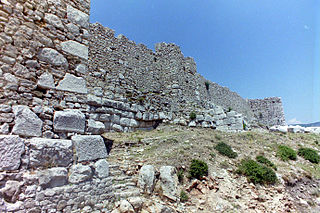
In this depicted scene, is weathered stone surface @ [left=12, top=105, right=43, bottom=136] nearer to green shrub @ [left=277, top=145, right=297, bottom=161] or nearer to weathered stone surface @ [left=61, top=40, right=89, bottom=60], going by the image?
weathered stone surface @ [left=61, top=40, right=89, bottom=60]

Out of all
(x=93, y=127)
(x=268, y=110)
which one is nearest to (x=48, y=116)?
(x=93, y=127)

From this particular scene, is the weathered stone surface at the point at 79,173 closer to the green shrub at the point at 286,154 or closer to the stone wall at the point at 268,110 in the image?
the green shrub at the point at 286,154

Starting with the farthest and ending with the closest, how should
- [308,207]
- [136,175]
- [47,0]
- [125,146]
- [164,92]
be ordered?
[164,92]
[125,146]
[308,207]
[136,175]
[47,0]

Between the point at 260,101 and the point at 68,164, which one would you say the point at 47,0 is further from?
the point at 260,101

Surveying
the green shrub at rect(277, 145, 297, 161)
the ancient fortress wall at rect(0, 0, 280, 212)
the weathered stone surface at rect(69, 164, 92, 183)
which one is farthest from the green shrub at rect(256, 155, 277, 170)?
the weathered stone surface at rect(69, 164, 92, 183)

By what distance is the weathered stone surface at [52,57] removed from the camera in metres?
3.64

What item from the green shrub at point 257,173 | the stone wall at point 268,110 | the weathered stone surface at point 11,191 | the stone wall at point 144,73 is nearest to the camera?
the weathered stone surface at point 11,191

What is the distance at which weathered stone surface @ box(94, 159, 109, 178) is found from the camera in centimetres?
411

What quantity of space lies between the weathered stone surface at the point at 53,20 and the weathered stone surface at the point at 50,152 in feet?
8.57

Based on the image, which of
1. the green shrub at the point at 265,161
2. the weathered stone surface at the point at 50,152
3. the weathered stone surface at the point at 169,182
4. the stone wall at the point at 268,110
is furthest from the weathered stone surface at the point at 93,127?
the stone wall at the point at 268,110

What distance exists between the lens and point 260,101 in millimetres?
31984

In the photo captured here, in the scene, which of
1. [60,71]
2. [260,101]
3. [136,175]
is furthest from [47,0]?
[260,101]

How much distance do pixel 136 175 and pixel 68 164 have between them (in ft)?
11.2

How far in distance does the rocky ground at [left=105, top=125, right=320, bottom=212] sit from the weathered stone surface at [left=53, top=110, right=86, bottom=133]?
2.45 meters
